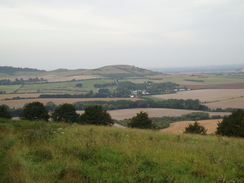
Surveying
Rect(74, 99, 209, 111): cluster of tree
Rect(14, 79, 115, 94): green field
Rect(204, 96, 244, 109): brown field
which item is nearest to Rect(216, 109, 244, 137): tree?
Rect(204, 96, 244, 109): brown field

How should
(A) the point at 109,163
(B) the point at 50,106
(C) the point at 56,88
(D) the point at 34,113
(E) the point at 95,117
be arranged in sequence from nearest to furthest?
(A) the point at 109,163 → (E) the point at 95,117 → (D) the point at 34,113 → (B) the point at 50,106 → (C) the point at 56,88

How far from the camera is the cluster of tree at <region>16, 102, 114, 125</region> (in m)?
25.1

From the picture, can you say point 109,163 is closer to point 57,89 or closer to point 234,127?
point 234,127

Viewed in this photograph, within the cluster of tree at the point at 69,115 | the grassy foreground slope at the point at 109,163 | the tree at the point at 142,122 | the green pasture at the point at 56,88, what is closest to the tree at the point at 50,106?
the cluster of tree at the point at 69,115

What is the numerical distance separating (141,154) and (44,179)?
3.34 meters

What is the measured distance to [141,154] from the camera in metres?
7.64

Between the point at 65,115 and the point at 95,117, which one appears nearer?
the point at 95,117

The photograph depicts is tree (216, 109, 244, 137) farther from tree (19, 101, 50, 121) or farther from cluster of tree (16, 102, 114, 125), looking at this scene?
tree (19, 101, 50, 121)

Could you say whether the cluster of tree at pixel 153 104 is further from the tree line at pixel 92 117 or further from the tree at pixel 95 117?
the tree at pixel 95 117

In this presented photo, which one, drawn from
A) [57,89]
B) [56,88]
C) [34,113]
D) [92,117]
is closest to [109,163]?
[92,117]

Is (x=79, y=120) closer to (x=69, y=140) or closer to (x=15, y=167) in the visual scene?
(x=69, y=140)

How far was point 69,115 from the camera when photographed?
27844mm

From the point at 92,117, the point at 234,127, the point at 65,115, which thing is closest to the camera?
the point at 234,127

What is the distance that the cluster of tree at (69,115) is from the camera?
25.1 meters
